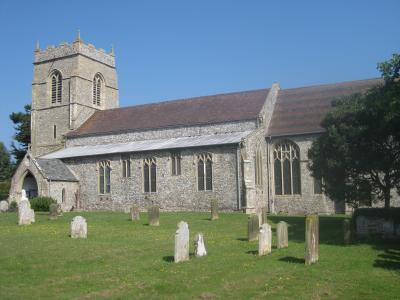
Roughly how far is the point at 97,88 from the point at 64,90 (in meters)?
3.40

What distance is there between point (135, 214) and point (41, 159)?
14.9m

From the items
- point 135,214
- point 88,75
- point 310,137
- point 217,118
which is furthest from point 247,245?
point 88,75

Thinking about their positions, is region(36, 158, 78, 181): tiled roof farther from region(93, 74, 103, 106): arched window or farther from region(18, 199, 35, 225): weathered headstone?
region(18, 199, 35, 225): weathered headstone

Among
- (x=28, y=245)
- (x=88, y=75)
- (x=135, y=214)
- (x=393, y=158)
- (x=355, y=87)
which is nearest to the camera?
(x=28, y=245)

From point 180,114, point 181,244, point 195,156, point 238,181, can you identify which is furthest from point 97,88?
point 181,244

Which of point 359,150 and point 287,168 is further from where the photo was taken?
point 287,168

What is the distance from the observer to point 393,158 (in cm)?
1912

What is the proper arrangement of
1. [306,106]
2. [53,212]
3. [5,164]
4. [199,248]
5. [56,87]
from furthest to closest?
1. [5,164]
2. [56,87]
3. [306,106]
4. [53,212]
5. [199,248]

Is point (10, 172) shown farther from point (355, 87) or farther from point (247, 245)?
point (247, 245)

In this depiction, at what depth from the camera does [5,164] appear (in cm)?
6306

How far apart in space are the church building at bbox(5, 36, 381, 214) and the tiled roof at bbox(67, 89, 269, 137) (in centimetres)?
9

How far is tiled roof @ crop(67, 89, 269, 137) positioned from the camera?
35.9 metres

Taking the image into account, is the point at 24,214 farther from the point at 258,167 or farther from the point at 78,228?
the point at 258,167

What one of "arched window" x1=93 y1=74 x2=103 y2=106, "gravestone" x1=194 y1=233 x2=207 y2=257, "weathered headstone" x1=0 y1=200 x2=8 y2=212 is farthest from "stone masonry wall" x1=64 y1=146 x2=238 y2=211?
"gravestone" x1=194 y1=233 x2=207 y2=257
